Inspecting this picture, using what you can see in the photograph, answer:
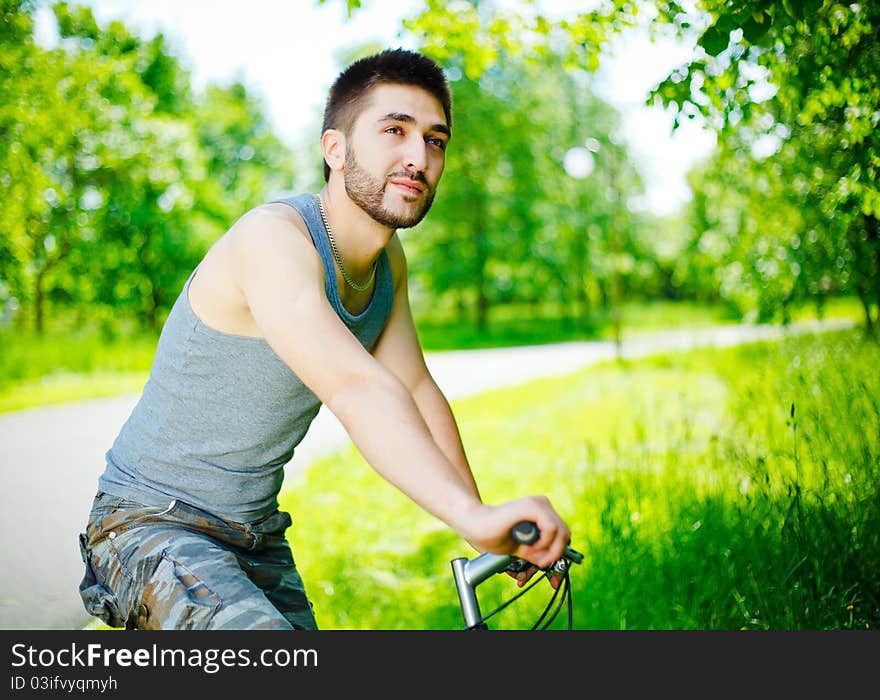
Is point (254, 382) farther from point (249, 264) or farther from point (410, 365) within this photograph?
point (410, 365)

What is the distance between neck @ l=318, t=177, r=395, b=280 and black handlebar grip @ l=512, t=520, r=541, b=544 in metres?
0.96

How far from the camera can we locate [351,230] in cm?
205

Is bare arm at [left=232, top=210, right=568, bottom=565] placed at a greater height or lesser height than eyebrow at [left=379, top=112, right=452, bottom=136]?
lesser

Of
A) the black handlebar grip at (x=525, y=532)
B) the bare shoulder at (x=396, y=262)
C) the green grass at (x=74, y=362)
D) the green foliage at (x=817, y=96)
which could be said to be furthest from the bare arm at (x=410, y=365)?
the green grass at (x=74, y=362)

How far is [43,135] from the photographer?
275 inches

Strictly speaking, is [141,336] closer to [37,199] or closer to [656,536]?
[37,199]

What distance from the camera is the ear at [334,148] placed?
210cm

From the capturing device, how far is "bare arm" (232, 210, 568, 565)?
1.33 m

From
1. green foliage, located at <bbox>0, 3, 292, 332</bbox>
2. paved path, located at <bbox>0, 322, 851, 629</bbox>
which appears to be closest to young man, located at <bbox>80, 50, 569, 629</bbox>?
paved path, located at <bbox>0, 322, 851, 629</bbox>

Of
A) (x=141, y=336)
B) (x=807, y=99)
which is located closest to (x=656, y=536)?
(x=807, y=99)

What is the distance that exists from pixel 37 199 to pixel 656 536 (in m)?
5.71

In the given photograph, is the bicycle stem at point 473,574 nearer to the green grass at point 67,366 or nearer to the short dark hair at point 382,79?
the short dark hair at point 382,79

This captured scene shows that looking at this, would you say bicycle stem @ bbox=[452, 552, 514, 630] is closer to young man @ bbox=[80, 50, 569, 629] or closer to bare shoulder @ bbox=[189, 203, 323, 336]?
young man @ bbox=[80, 50, 569, 629]

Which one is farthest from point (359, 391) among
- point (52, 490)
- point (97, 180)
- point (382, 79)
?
point (97, 180)
